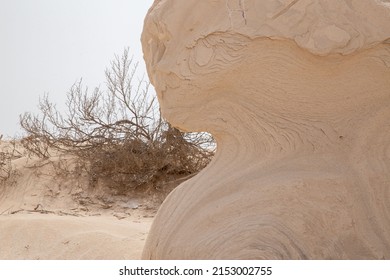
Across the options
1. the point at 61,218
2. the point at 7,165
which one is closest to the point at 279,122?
the point at 61,218

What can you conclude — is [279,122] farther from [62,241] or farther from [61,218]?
[61,218]

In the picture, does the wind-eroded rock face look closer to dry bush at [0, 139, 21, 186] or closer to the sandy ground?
the sandy ground

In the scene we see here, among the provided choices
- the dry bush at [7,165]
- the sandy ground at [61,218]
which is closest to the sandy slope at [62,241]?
the sandy ground at [61,218]

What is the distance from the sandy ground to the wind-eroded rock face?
1.18 m

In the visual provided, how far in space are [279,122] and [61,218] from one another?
2506 millimetres

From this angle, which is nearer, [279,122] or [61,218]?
[279,122]

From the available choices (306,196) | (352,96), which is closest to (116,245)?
(306,196)

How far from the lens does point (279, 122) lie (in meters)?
2.71

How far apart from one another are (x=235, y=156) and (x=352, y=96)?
0.64m

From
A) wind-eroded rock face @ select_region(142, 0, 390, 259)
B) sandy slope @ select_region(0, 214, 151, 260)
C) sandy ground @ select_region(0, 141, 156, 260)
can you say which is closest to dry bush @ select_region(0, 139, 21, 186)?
sandy ground @ select_region(0, 141, 156, 260)

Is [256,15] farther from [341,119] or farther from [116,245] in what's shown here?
[116,245]

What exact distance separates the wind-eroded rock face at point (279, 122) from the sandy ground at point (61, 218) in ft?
3.86

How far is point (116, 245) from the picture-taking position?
3.76 m

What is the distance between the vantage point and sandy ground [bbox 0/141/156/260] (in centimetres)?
378
